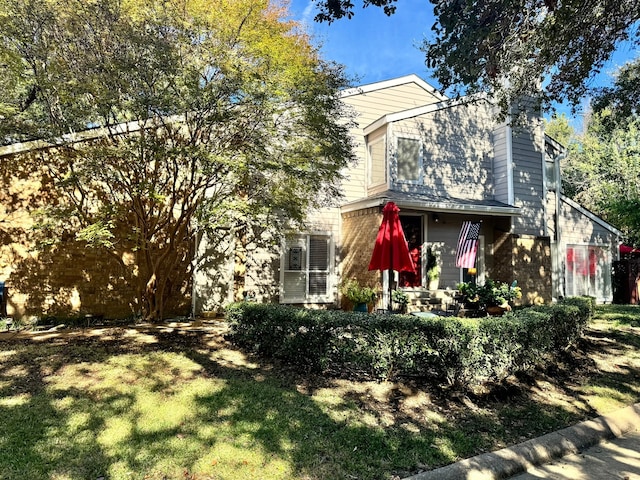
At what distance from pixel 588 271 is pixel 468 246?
354 inches

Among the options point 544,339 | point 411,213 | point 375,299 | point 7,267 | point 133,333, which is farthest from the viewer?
point 411,213

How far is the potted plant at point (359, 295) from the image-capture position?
10.7 m

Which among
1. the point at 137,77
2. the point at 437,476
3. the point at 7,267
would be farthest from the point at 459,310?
the point at 7,267

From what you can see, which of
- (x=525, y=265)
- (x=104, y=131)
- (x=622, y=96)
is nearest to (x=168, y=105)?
(x=104, y=131)

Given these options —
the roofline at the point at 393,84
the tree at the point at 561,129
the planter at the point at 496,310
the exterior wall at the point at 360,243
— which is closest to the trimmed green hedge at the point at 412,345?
the planter at the point at 496,310

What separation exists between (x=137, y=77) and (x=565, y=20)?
6653 mm

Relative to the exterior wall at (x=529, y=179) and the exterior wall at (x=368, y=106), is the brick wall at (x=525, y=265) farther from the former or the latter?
the exterior wall at (x=368, y=106)

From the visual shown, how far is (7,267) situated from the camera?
29.4 ft

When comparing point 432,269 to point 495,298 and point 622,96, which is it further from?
point 622,96

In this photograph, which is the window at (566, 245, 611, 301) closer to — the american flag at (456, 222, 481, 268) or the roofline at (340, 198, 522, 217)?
the roofline at (340, 198, 522, 217)

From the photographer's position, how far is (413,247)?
A: 39.5ft

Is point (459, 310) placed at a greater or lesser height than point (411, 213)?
lesser

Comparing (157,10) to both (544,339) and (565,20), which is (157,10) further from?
(544,339)

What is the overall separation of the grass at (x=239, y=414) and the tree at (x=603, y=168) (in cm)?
1892
